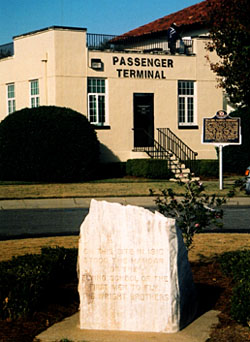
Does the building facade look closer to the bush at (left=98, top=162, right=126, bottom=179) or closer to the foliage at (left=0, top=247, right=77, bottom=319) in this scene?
the bush at (left=98, top=162, right=126, bottom=179)

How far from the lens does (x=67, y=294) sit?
6.55 metres

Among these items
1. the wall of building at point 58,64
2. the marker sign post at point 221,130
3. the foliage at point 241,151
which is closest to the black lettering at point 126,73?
the wall of building at point 58,64

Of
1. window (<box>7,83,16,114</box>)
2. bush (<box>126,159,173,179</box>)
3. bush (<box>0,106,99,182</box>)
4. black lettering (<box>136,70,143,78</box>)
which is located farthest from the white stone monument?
window (<box>7,83,16,114</box>)

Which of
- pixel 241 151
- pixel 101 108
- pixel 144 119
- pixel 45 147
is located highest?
pixel 101 108

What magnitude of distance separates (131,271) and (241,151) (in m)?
22.4

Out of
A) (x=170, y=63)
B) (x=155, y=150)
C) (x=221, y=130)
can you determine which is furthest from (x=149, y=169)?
(x=170, y=63)

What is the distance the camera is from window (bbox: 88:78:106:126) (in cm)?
2823

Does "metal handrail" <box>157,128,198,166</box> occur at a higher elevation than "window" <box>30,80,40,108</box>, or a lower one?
lower

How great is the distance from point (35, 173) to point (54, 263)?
17.3 m

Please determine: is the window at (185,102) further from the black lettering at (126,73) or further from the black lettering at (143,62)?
the black lettering at (126,73)

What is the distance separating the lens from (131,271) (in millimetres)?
5434

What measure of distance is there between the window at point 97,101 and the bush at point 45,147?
3776 mm

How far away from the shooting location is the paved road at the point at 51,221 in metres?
12.2

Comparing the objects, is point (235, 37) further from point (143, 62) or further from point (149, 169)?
point (143, 62)
